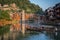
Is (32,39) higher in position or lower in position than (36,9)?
lower

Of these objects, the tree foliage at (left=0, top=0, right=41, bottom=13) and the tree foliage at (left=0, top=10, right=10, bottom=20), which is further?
the tree foliage at (left=0, top=0, right=41, bottom=13)

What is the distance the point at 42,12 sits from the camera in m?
10.8

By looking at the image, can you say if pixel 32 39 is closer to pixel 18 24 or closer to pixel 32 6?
pixel 18 24

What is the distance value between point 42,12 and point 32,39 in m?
4.06

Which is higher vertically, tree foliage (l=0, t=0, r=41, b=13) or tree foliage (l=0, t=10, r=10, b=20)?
tree foliage (l=0, t=0, r=41, b=13)

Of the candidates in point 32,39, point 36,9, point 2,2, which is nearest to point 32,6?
point 36,9

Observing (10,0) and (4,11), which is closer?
(4,11)

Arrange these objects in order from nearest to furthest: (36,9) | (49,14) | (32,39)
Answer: (32,39) < (49,14) < (36,9)

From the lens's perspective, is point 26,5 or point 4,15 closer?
point 4,15

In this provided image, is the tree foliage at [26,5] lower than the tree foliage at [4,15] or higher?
higher

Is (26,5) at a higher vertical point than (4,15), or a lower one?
higher

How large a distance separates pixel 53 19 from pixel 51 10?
0.46 meters

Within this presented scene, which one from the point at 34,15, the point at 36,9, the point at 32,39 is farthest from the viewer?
the point at 36,9

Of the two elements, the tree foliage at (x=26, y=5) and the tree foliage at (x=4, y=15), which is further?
the tree foliage at (x=26, y=5)
